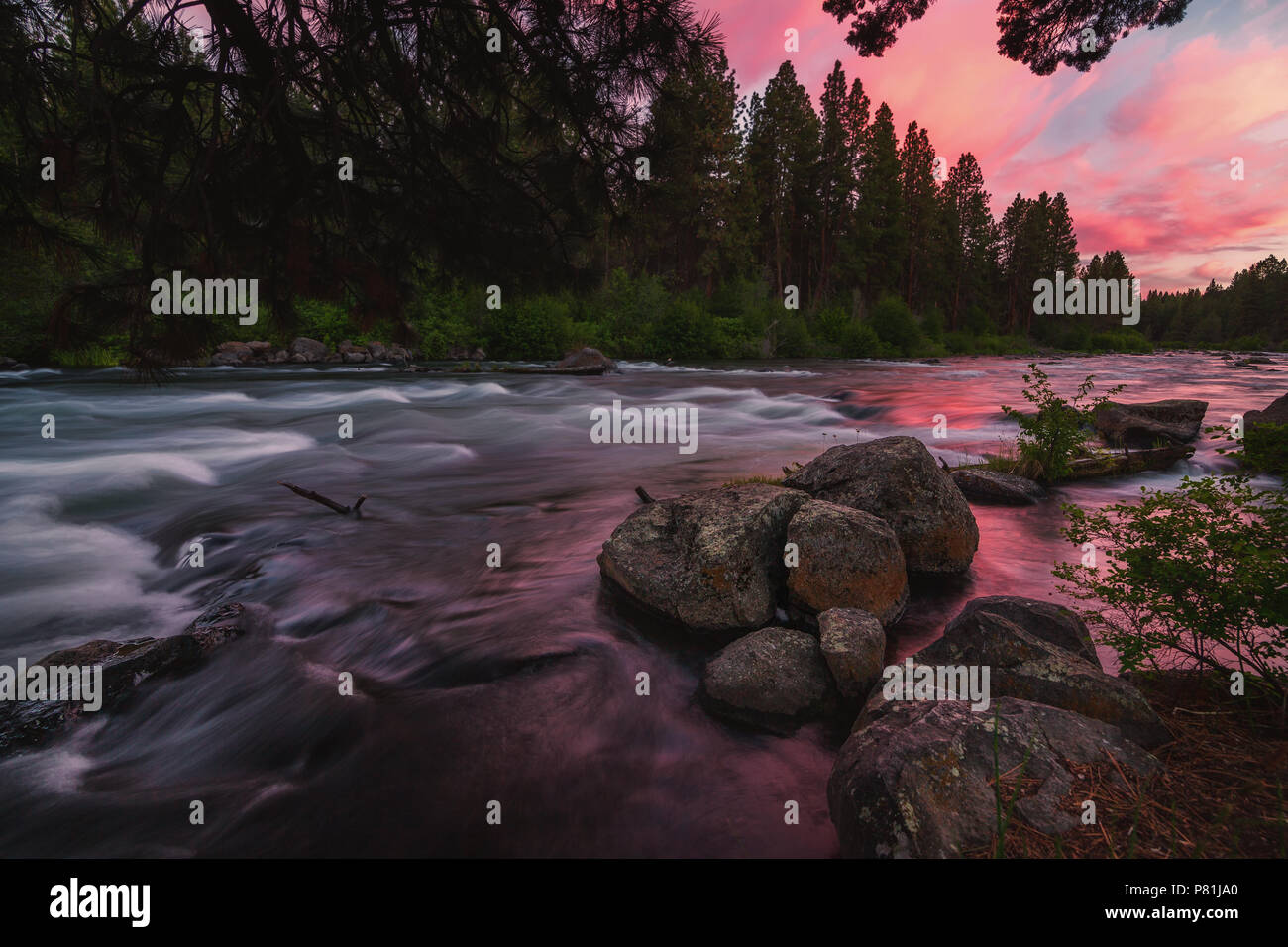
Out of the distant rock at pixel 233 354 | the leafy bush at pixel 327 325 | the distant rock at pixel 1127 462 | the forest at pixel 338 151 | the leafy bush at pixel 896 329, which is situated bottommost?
the distant rock at pixel 1127 462

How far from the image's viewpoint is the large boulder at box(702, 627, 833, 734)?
10.7ft

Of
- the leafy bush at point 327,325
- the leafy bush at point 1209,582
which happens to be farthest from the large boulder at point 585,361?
the leafy bush at point 1209,582

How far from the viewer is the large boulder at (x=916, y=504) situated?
4.89 m

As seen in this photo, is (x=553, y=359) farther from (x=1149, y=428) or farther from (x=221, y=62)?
(x=221, y=62)

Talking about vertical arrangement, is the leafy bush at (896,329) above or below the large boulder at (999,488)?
above

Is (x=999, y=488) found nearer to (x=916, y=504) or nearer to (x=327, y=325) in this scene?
(x=916, y=504)

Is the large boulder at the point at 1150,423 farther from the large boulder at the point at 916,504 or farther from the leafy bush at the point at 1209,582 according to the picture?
the leafy bush at the point at 1209,582

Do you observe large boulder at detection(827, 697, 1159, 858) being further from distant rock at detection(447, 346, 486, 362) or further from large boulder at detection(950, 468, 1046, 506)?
distant rock at detection(447, 346, 486, 362)

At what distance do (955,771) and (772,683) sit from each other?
117 centimetres

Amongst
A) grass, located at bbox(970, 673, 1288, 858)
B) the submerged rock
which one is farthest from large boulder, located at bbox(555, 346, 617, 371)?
grass, located at bbox(970, 673, 1288, 858)

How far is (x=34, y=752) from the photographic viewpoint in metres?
3.22

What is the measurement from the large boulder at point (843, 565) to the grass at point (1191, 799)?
168 centimetres

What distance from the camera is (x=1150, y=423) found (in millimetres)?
9781

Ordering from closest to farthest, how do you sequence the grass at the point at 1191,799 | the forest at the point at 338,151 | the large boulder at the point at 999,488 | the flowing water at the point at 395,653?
the grass at the point at 1191,799 < the flowing water at the point at 395,653 < the forest at the point at 338,151 < the large boulder at the point at 999,488
